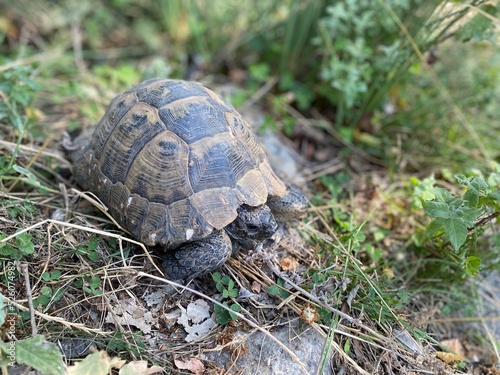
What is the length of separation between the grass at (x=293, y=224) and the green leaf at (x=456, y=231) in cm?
4

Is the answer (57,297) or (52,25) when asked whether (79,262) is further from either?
(52,25)

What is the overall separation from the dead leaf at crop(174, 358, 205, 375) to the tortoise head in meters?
0.75

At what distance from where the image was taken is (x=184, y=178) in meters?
2.50

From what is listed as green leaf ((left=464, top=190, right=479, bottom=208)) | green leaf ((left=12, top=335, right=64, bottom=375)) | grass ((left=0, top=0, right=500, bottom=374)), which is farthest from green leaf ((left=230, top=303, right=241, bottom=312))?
green leaf ((left=464, top=190, right=479, bottom=208))

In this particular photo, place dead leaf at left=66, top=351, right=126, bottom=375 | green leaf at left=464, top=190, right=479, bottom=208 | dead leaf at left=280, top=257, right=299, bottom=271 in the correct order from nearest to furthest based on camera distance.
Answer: dead leaf at left=66, top=351, right=126, bottom=375 → green leaf at left=464, top=190, right=479, bottom=208 → dead leaf at left=280, top=257, right=299, bottom=271

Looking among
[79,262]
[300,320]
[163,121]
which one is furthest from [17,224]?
[300,320]

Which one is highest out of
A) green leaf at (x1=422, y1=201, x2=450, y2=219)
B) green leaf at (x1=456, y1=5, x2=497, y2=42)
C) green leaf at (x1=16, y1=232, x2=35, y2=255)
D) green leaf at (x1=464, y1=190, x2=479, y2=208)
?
green leaf at (x1=456, y1=5, x2=497, y2=42)

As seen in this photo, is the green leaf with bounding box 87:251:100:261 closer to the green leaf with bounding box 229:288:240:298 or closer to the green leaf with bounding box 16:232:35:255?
the green leaf with bounding box 16:232:35:255

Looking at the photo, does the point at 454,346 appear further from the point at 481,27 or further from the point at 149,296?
the point at 481,27

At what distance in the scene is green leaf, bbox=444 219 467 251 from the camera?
2.38m

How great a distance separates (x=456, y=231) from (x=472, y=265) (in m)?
0.34

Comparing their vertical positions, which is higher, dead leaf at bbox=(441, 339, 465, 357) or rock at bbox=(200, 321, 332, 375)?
rock at bbox=(200, 321, 332, 375)

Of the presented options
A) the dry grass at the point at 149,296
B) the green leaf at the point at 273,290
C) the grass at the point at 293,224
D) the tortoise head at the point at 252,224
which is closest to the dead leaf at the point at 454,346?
the grass at the point at 293,224

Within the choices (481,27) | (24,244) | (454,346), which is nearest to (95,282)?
(24,244)
